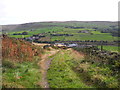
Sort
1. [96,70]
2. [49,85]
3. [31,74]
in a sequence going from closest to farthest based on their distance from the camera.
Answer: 1. [49,85]
2. [31,74]
3. [96,70]

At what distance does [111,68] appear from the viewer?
669 inches

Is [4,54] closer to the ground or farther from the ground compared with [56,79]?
farther from the ground

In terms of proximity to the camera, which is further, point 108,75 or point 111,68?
point 111,68

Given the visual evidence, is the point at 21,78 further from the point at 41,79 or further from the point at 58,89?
the point at 58,89

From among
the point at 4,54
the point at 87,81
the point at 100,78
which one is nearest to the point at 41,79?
the point at 87,81

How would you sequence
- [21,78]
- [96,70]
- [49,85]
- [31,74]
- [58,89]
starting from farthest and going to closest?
[96,70]
[31,74]
[21,78]
[49,85]
[58,89]

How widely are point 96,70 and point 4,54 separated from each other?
34.4 feet

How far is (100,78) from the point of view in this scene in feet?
44.8

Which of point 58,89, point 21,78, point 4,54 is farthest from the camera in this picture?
point 4,54

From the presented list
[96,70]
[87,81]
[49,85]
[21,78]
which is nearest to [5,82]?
[21,78]

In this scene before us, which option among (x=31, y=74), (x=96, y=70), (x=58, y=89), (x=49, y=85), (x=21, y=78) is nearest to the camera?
(x=58, y=89)

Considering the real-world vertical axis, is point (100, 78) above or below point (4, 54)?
→ below

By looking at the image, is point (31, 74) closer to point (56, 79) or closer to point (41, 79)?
point (41, 79)

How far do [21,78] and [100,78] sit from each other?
6.48m
